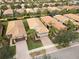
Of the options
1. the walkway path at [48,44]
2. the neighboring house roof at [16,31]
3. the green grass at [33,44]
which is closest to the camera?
the walkway path at [48,44]

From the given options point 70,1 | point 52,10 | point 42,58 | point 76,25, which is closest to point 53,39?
point 42,58

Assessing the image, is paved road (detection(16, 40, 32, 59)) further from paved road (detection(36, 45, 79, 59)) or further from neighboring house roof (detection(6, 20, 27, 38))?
paved road (detection(36, 45, 79, 59))

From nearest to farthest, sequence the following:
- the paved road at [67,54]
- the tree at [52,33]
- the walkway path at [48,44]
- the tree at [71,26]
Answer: the paved road at [67,54]
the walkway path at [48,44]
the tree at [52,33]
the tree at [71,26]

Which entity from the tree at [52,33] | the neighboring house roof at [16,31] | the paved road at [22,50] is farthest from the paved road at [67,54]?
the neighboring house roof at [16,31]

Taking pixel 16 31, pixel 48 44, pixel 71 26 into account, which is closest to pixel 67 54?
pixel 48 44

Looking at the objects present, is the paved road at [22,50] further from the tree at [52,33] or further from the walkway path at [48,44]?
the tree at [52,33]
